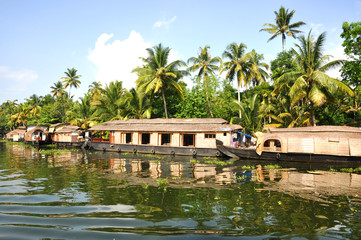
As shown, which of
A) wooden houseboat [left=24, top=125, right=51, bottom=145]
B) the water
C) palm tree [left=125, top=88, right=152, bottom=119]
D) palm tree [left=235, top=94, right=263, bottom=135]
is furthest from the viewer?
wooden houseboat [left=24, top=125, right=51, bottom=145]

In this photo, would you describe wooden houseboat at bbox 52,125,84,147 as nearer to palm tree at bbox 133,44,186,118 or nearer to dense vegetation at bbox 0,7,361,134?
dense vegetation at bbox 0,7,361,134

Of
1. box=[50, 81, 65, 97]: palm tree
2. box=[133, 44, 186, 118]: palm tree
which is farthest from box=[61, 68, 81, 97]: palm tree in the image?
box=[133, 44, 186, 118]: palm tree

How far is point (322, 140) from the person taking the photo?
16.2 m

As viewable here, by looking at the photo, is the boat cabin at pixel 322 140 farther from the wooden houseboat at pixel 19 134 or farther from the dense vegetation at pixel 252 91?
the wooden houseboat at pixel 19 134

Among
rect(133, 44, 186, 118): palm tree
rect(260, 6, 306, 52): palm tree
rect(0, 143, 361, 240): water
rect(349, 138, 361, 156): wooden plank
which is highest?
rect(260, 6, 306, 52): palm tree

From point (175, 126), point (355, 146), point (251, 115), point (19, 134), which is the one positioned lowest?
point (355, 146)

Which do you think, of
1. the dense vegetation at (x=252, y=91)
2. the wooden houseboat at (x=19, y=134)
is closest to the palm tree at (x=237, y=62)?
the dense vegetation at (x=252, y=91)

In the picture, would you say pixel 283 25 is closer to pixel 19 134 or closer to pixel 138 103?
pixel 138 103

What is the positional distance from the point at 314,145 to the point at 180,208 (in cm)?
1369

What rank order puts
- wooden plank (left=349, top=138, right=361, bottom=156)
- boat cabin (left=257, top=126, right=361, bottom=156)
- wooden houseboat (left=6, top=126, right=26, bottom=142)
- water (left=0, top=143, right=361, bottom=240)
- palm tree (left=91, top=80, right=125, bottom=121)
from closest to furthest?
1. water (left=0, top=143, right=361, bottom=240)
2. wooden plank (left=349, top=138, right=361, bottom=156)
3. boat cabin (left=257, top=126, right=361, bottom=156)
4. palm tree (left=91, top=80, right=125, bottom=121)
5. wooden houseboat (left=6, top=126, right=26, bottom=142)

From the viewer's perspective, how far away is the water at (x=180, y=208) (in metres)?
5.16

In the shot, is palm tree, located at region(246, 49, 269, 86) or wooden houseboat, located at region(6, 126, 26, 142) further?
wooden houseboat, located at region(6, 126, 26, 142)

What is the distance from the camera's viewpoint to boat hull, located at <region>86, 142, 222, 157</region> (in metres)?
20.7

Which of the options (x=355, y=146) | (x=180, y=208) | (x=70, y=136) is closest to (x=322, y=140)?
(x=355, y=146)
